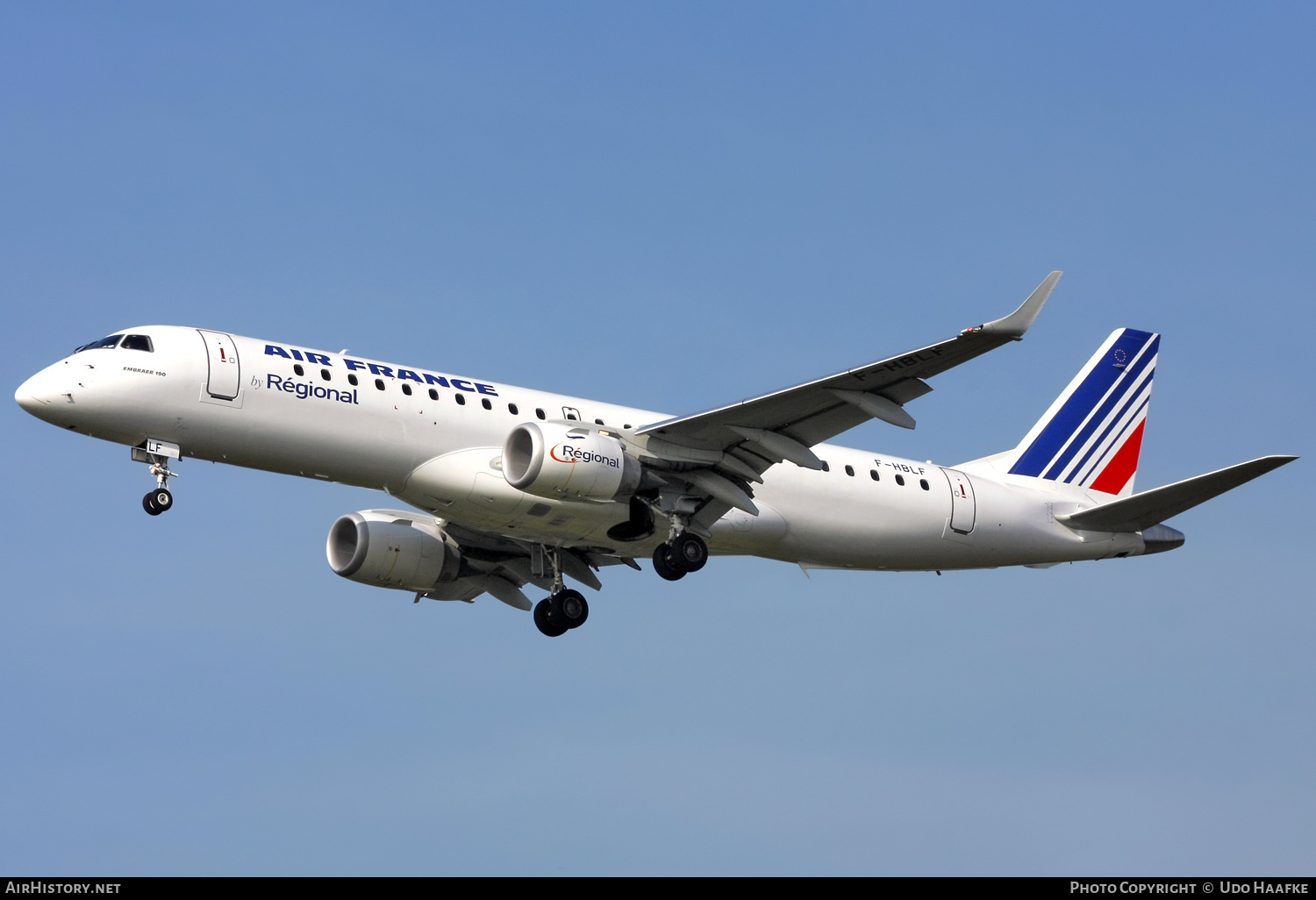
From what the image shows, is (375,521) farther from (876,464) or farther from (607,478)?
(876,464)

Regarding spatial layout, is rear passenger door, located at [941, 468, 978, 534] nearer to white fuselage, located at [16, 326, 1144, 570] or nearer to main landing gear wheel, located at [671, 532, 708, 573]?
white fuselage, located at [16, 326, 1144, 570]

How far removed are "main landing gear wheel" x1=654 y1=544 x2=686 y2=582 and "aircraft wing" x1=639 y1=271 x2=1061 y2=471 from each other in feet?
6.79

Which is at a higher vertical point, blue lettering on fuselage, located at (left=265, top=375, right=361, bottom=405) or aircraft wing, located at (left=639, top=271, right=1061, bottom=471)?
blue lettering on fuselage, located at (left=265, top=375, right=361, bottom=405)

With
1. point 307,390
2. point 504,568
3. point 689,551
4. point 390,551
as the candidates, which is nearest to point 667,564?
point 689,551

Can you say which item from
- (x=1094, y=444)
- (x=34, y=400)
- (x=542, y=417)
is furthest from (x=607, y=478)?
(x=1094, y=444)

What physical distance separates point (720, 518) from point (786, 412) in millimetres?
3351

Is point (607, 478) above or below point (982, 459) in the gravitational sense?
below

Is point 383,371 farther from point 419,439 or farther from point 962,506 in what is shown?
point 962,506

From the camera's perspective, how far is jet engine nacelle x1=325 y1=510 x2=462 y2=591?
3881cm

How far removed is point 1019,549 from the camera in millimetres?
40188

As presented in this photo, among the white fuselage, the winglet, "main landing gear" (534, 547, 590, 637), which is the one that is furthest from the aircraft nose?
the winglet

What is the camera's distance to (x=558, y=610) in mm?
38781

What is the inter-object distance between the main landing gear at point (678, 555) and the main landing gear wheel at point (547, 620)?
3.71 m

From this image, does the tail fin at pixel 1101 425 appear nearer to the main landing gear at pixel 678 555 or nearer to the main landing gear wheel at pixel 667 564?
the main landing gear at pixel 678 555
